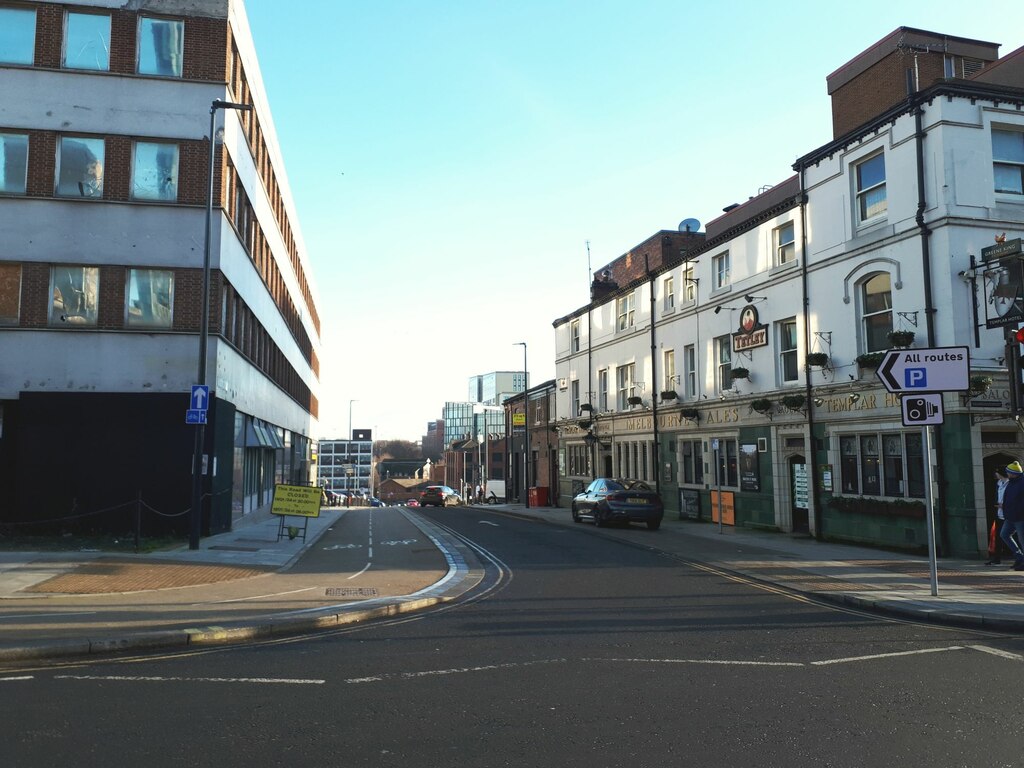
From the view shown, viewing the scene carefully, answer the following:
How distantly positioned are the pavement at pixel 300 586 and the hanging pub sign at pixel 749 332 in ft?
21.4

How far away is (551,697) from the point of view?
633cm

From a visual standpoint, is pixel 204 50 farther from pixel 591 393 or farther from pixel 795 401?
pixel 591 393

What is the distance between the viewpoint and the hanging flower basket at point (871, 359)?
59.7 ft

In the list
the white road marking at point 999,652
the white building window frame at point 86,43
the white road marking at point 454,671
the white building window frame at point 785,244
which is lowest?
the white road marking at point 999,652

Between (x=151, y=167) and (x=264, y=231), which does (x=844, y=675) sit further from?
(x=264, y=231)

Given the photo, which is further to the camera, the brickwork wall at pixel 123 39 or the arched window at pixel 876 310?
the brickwork wall at pixel 123 39

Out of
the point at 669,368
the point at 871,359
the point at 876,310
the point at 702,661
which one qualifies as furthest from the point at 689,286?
the point at 702,661

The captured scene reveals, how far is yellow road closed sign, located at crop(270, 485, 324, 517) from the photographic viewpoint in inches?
790

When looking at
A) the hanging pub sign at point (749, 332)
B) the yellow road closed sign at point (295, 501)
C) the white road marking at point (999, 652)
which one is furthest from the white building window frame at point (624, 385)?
the white road marking at point (999, 652)

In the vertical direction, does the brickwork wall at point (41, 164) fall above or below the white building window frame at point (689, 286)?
above

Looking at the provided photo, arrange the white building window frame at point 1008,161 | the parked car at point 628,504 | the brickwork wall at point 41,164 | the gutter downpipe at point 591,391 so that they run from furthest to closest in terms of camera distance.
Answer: the gutter downpipe at point 591,391, the parked car at point 628,504, the brickwork wall at point 41,164, the white building window frame at point 1008,161

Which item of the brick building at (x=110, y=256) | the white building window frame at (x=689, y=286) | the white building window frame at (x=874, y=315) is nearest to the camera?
the white building window frame at (x=874, y=315)

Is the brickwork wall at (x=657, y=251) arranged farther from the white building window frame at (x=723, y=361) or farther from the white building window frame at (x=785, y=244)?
the white building window frame at (x=785, y=244)

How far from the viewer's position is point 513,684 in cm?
675
